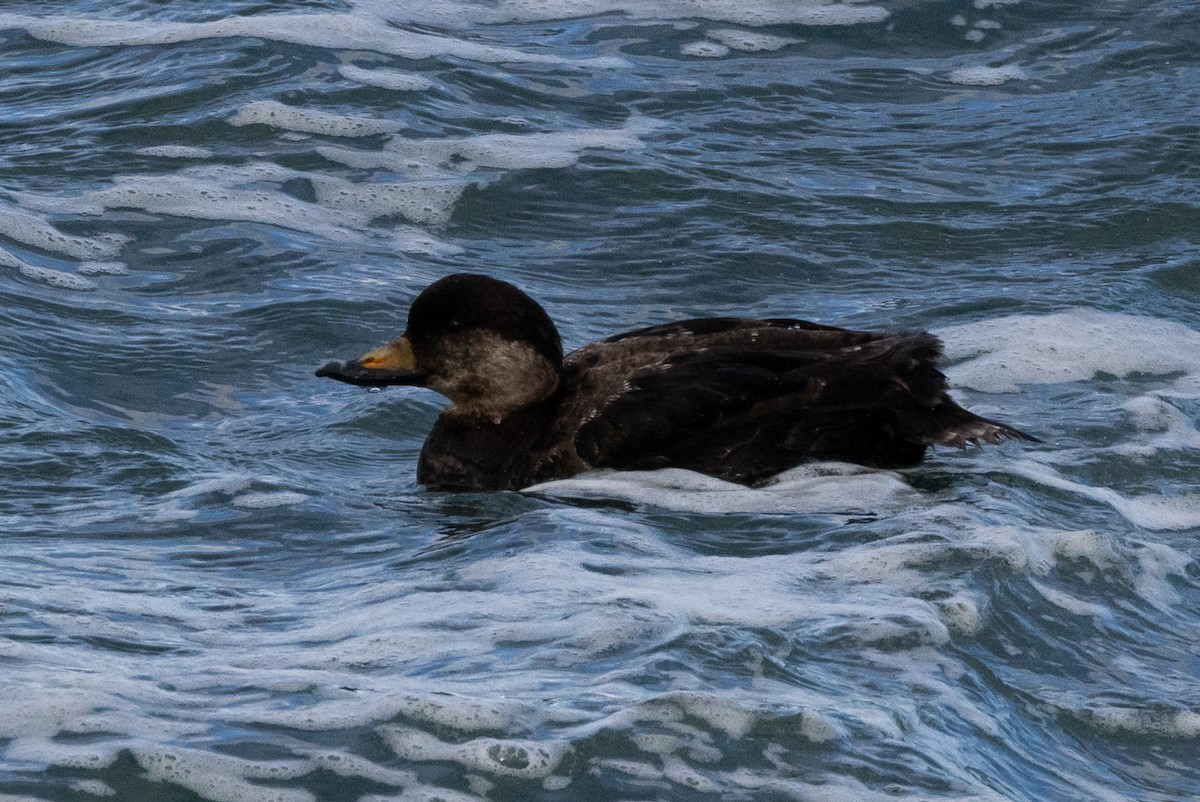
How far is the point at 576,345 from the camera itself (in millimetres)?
8094

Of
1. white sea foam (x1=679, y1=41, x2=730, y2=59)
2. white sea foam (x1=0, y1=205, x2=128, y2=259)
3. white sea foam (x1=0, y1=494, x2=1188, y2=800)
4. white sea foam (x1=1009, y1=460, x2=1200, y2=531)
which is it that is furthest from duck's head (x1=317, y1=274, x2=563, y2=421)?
white sea foam (x1=679, y1=41, x2=730, y2=59)

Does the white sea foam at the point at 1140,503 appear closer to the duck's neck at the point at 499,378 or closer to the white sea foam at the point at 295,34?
the duck's neck at the point at 499,378

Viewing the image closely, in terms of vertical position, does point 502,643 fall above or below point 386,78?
below

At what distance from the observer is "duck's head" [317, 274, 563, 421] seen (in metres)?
6.71

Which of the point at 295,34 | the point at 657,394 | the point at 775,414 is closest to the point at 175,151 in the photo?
the point at 295,34

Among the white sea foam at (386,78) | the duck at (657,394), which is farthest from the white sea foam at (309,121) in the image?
the duck at (657,394)

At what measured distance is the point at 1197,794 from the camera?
4098 millimetres

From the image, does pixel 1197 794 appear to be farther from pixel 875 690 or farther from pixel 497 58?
pixel 497 58

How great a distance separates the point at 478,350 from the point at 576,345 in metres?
1.38

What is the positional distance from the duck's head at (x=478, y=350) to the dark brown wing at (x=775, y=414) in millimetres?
386

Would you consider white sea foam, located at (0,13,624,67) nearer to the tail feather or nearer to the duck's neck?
the duck's neck

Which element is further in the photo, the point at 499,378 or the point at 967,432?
the point at 499,378

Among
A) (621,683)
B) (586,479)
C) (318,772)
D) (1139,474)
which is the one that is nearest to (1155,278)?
(1139,474)

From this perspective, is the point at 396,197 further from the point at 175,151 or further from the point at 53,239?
the point at 53,239
